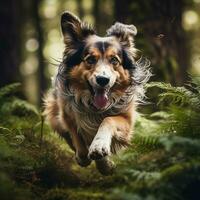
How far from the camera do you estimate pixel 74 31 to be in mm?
8508

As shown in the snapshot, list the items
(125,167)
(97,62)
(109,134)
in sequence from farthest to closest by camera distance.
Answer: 1. (97,62)
2. (109,134)
3. (125,167)

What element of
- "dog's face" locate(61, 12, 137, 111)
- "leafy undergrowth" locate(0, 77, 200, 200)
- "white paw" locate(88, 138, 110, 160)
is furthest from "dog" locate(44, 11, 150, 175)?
"white paw" locate(88, 138, 110, 160)

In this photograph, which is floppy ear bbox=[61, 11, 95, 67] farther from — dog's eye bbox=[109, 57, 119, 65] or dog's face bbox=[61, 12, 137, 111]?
dog's eye bbox=[109, 57, 119, 65]

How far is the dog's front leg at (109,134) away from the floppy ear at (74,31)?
151cm

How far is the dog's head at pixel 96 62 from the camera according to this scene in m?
7.82

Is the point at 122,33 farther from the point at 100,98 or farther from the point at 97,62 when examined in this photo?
the point at 100,98

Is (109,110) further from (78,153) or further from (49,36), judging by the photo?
(49,36)

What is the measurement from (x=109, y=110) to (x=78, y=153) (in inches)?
33.9

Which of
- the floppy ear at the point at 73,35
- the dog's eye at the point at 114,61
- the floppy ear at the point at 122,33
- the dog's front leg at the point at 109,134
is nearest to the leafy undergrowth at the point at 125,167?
the dog's front leg at the point at 109,134

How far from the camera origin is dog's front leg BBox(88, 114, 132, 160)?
6594 millimetres

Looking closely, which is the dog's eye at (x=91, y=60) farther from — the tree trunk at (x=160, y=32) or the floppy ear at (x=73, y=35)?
the tree trunk at (x=160, y=32)

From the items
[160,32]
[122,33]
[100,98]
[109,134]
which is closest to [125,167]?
[109,134]

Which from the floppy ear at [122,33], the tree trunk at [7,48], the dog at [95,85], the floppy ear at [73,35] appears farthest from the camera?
the tree trunk at [7,48]

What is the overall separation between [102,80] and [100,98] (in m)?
0.54
